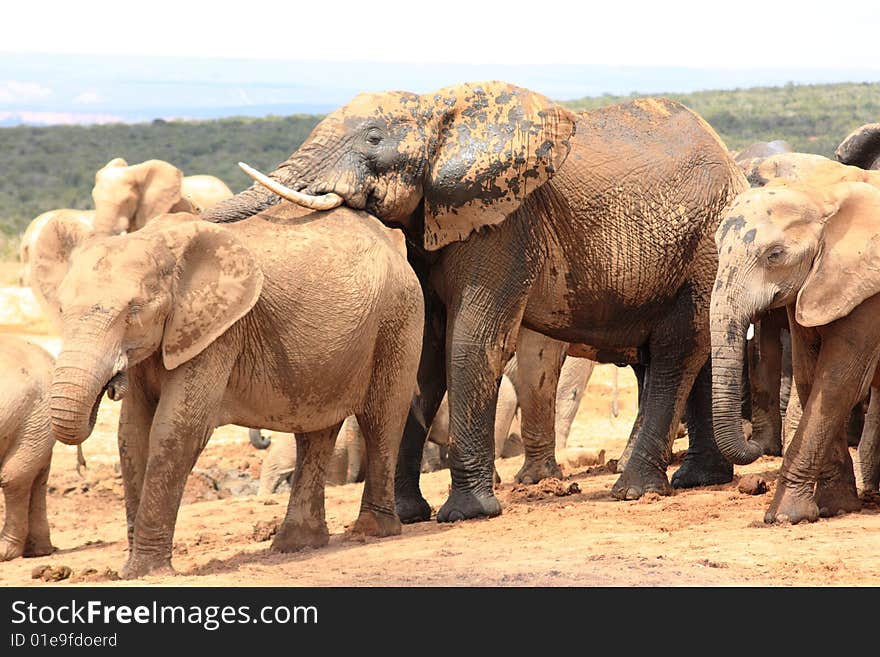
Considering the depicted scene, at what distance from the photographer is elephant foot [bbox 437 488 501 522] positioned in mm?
8984

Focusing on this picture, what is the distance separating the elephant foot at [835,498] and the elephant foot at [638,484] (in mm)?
1519

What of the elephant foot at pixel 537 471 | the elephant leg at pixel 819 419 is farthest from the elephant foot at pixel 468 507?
the elephant foot at pixel 537 471

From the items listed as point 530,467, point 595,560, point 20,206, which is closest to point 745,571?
point 595,560

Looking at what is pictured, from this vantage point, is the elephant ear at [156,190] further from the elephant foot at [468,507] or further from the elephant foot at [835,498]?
the elephant foot at [835,498]

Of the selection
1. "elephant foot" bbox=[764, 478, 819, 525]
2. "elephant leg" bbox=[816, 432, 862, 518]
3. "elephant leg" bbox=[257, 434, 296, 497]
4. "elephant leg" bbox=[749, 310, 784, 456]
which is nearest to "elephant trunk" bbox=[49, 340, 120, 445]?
"elephant foot" bbox=[764, 478, 819, 525]

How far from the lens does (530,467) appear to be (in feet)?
36.1

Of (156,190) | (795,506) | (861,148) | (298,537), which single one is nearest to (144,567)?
(298,537)

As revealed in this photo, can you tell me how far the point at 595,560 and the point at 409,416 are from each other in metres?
2.43

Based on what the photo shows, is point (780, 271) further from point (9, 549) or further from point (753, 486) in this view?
point (9, 549)

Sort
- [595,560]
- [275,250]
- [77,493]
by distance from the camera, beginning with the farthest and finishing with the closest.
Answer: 1. [77,493]
2. [275,250]
3. [595,560]

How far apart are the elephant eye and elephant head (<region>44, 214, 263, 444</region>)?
233 centimetres

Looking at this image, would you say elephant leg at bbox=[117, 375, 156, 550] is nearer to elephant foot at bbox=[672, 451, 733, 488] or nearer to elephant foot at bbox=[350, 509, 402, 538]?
elephant foot at bbox=[350, 509, 402, 538]
